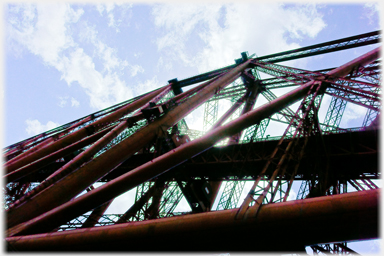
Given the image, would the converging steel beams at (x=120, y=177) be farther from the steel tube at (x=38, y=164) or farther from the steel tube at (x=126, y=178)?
the steel tube at (x=38, y=164)

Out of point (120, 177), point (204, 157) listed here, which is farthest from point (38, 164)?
point (204, 157)

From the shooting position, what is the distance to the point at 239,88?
70.2ft

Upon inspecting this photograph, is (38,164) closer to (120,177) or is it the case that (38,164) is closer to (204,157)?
(120,177)

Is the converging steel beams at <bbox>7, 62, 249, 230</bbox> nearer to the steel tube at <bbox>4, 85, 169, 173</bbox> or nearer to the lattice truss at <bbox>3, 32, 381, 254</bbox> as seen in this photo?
the lattice truss at <bbox>3, 32, 381, 254</bbox>

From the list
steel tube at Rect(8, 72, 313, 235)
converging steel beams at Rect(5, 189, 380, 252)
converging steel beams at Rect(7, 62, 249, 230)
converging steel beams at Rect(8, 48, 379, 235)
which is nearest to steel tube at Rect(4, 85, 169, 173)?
converging steel beams at Rect(7, 62, 249, 230)

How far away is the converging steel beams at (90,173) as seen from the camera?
8.05 meters

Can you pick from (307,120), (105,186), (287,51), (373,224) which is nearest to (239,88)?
(287,51)

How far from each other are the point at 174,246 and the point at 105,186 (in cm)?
326

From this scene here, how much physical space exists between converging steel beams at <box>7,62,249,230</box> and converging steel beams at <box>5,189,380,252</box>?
1.31 metres

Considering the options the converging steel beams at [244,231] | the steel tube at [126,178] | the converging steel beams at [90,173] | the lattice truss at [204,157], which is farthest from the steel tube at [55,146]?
the converging steel beams at [244,231]

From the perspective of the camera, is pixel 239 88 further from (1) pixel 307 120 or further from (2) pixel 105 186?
(2) pixel 105 186

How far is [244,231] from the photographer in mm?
5758

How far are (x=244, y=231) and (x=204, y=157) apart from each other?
9.29 m

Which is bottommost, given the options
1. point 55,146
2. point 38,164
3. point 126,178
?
point 126,178
